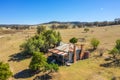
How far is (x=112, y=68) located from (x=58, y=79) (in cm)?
1471

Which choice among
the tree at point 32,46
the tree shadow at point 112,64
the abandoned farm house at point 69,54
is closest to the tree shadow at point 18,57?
the tree at point 32,46

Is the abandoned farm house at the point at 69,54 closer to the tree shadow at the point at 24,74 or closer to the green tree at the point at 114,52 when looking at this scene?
the green tree at the point at 114,52

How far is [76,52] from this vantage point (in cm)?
5875

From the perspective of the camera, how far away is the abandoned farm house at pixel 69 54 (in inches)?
2237

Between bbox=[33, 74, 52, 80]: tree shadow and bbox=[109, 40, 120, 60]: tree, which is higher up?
bbox=[109, 40, 120, 60]: tree

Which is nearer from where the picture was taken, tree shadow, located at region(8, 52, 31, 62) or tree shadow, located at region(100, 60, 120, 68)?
tree shadow, located at region(100, 60, 120, 68)

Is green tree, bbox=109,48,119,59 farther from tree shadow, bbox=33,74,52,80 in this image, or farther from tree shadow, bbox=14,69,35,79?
tree shadow, bbox=14,69,35,79

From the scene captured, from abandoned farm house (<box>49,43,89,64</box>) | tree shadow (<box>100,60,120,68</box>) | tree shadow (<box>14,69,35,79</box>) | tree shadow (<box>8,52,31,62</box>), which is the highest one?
abandoned farm house (<box>49,43,89,64</box>)

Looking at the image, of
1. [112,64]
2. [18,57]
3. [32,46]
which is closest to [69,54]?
[112,64]

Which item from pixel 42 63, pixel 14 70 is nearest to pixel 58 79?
pixel 42 63

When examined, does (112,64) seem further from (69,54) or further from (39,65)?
(39,65)

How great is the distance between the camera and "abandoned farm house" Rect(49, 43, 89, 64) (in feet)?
186

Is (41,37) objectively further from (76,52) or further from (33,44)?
(76,52)

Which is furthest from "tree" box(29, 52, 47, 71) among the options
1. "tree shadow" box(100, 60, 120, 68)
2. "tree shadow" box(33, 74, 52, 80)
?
"tree shadow" box(100, 60, 120, 68)
